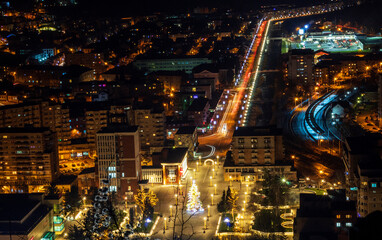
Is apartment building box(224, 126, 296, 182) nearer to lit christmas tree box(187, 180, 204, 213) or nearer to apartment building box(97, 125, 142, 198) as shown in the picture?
lit christmas tree box(187, 180, 204, 213)

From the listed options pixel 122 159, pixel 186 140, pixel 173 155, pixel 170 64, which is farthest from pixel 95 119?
pixel 170 64

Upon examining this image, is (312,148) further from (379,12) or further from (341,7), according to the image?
(341,7)

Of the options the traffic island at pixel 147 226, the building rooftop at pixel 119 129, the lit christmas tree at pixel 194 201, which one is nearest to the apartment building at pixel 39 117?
the building rooftop at pixel 119 129

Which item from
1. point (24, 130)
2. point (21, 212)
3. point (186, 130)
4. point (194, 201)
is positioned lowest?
point (194, 201)

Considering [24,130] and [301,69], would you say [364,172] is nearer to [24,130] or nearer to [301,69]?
[24,130]

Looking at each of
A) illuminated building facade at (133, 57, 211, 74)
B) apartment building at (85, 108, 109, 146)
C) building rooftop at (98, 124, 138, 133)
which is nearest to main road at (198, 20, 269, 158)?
illuminated building facade at (133, 57, 211, 74)

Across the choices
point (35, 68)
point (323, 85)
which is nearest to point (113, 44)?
point (35, 68)

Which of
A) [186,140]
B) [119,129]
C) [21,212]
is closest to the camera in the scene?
[21,212]
